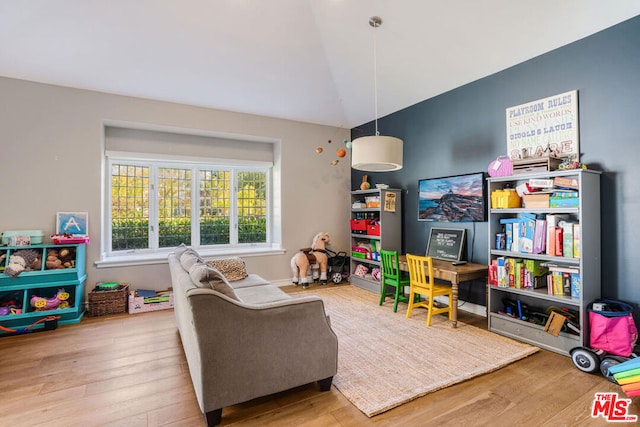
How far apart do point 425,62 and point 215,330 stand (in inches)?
147

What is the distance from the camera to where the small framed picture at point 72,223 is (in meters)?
3.77

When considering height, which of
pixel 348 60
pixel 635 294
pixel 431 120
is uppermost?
pixel 348 60

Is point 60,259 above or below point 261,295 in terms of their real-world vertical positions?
above

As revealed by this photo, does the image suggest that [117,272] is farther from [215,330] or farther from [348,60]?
[348,60]

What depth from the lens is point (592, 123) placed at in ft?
9.37

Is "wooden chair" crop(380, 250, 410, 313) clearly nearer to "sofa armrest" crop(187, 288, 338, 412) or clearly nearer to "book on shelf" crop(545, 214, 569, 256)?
"book on shelf" crop(545, 214, 569, 256)

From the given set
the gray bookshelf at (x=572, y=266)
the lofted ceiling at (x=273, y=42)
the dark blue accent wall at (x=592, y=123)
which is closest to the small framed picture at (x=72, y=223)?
the lofted ceiling at (x=273, y=42)

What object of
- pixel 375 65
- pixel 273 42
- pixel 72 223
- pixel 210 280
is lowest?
pixel 210 280

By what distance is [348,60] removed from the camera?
13.7 ft

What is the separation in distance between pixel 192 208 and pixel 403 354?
3789 mm

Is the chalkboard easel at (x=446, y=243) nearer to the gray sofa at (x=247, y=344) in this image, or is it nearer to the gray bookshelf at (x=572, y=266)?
the gray bookshelf at (x=572, y=266)

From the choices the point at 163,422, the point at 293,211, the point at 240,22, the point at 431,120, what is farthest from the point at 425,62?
the point at 163,422

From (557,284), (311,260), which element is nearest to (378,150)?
(557,284)

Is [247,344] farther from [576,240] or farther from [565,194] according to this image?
[565,194]
